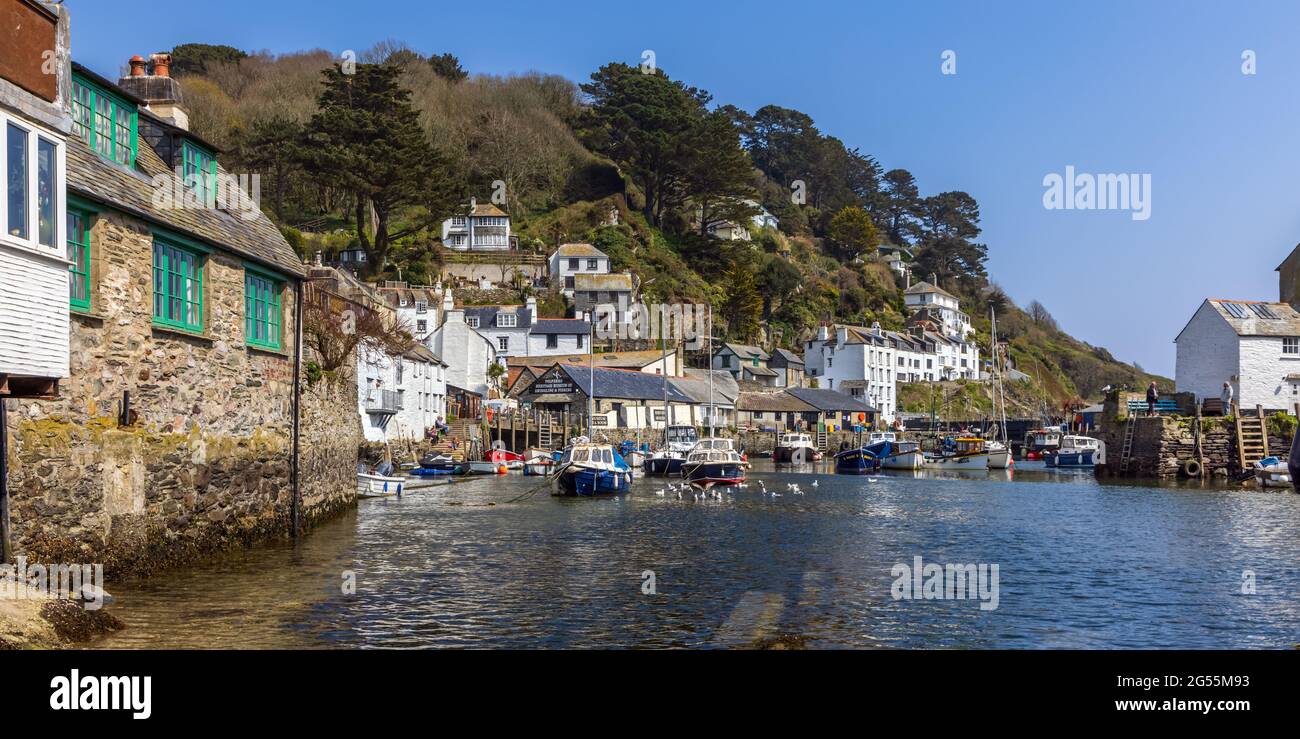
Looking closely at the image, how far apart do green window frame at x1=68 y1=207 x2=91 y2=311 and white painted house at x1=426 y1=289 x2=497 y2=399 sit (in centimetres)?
6486

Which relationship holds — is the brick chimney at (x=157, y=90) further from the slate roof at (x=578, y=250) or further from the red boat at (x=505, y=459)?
the slate roof at (x=578, y=250)

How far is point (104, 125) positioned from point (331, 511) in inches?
482

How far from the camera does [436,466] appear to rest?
181 feet

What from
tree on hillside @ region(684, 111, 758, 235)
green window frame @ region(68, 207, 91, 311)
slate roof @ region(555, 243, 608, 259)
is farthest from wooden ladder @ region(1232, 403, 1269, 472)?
tree on hillside @ region(684, 111, 758, 235)

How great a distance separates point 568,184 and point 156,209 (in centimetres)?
11032

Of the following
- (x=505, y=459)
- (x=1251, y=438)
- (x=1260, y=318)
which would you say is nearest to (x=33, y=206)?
(x=505, y=459)

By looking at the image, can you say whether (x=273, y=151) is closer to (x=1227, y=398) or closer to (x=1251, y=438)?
(x=1227, y=398)

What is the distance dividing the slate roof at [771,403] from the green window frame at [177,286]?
8442 cm

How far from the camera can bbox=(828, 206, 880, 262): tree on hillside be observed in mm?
151750

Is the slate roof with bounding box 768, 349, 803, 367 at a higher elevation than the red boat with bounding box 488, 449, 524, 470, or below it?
higher

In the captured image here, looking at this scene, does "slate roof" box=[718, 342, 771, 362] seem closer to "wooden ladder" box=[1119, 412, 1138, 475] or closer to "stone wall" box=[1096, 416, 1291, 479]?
"wooden ladder" box=[1119, 412, 1138, 475]

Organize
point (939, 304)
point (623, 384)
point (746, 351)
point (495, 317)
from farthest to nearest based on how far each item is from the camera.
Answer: point (939, 304)
point (746, 351)
point (495, 317)
point (623, 384)

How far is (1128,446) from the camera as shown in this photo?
62375mm
